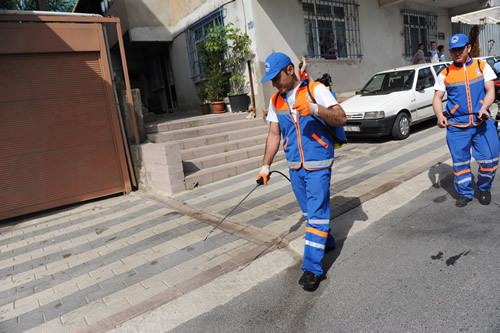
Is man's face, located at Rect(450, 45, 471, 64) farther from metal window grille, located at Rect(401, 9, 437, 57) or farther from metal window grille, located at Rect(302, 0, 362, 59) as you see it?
metal window grille, located at Rect(401, 9, 437, 57)

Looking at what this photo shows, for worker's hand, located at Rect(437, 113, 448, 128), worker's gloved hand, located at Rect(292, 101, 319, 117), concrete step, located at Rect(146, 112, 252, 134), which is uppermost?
worker's gloved hand, located at Rect(292, 101, 319, 117)

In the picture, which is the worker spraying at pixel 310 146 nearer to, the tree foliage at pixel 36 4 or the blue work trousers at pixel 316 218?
the blue work trousers at pixel 316 218

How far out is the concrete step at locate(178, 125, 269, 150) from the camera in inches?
317

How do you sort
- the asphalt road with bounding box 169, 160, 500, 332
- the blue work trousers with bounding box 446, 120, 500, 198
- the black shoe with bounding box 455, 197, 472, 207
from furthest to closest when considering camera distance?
the black shoe with bounding box 455, 197, 472, 207
the blue work trousers with bounding box 446, 120, 500, 198
the asphalt road with bounding box 169, 160, 500, 332

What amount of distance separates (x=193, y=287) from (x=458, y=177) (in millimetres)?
3473

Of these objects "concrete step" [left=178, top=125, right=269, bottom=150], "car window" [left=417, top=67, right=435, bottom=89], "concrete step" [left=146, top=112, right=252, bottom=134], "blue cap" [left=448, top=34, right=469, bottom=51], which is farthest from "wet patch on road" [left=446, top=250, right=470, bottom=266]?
"car window" [left=417, top=67, right=435, bottom=89]

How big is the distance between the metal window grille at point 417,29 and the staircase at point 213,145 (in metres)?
9.13

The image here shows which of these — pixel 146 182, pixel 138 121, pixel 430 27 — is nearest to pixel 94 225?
pixel 146 182

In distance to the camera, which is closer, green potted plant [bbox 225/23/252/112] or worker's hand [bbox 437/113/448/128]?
worker's hand [bbox 437/113/448/128]

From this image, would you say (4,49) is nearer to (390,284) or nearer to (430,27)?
(390,284)

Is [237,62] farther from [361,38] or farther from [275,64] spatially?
[275,64]

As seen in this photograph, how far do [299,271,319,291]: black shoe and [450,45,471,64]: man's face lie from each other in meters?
3.14

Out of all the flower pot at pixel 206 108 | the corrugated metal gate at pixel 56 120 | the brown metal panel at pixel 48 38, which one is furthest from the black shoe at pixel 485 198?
the flower pot at pixel 206 108

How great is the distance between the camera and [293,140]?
3.25 metres
